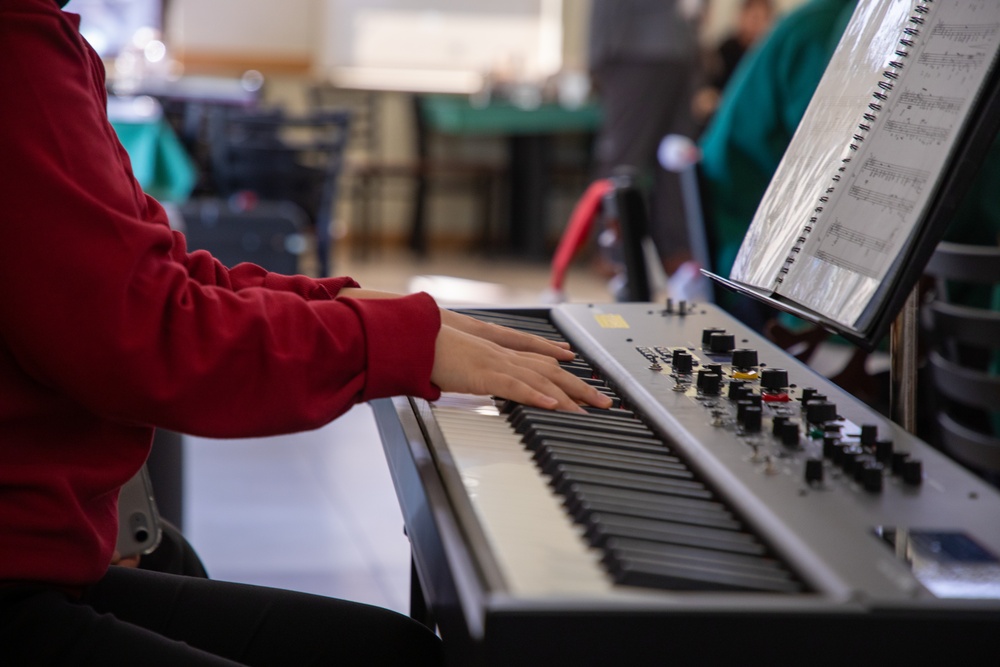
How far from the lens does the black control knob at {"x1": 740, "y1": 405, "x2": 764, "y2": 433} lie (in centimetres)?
83

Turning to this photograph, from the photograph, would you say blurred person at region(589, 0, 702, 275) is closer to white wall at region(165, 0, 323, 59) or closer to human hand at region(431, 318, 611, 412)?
white wall at region(165, 0, 323, 59)

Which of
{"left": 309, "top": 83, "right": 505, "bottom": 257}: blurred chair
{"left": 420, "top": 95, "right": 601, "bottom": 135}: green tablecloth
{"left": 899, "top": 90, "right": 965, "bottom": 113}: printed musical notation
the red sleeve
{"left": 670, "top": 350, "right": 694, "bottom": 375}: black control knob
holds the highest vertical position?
{"left": 899, "top": 90, "right": 965, "bottom": 113}: printed musical notation

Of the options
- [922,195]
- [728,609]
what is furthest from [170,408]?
[922,195]

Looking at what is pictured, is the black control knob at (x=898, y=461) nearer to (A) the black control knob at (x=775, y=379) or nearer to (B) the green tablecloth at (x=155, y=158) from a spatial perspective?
(A) the black control knob at (x=775, y=379)

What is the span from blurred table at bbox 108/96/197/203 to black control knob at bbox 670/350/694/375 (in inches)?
135

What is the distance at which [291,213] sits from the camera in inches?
185

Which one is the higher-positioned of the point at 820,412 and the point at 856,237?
the point at 856,237

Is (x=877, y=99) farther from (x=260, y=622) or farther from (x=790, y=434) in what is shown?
(x=260, y=622)

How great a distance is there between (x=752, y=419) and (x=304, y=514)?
6.49 ft

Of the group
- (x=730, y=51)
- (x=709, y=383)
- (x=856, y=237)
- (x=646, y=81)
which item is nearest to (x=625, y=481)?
(x=709, y=383)

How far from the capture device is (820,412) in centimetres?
82

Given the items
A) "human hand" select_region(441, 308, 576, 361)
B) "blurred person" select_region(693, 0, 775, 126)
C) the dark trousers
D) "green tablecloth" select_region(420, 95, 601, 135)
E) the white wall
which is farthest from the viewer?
the white wall

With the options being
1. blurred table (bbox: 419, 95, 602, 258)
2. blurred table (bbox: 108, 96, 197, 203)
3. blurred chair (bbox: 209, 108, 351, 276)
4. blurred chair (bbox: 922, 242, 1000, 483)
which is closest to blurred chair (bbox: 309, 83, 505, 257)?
blurred table (bbox: 419, 95, 602, 258)

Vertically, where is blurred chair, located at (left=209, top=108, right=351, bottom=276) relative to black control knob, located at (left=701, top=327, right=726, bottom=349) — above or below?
below
